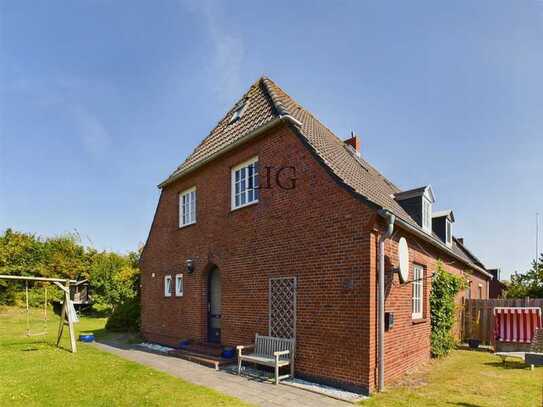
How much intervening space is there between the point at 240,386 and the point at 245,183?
5635 mm

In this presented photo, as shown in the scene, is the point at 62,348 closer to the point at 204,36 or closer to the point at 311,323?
the point at 311,323

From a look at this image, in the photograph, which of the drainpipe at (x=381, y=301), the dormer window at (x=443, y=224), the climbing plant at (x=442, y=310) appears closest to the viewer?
the drainpipe at (x=381, y=301)

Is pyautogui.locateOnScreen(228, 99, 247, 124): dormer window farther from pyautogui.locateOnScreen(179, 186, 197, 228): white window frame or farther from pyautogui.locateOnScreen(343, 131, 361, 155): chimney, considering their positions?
pyautogui.locateOnScreen(343, 131, 361, 155): chimney

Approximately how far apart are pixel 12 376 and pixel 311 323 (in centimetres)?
731

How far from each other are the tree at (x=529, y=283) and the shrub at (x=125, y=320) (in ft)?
67.7

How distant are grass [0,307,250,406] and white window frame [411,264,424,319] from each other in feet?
19.1

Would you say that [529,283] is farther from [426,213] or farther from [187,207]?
[187,207]

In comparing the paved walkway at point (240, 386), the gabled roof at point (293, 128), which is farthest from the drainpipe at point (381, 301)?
the paved walkway at point (240, 386)

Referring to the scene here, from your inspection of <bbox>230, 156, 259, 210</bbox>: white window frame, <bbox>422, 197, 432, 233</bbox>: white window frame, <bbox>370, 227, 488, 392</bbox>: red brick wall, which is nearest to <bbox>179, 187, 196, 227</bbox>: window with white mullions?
<bbox>230, 156, 259, 210</bbox>: white window frame

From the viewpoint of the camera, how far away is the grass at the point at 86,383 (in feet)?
23.6

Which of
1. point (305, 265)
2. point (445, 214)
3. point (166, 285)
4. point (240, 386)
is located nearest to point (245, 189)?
point (305, 265)

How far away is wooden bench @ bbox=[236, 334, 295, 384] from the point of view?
8495mm

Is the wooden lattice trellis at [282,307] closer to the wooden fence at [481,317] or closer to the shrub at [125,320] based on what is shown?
the wooden fence at [481,317]

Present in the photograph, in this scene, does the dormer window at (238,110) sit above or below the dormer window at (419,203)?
above
